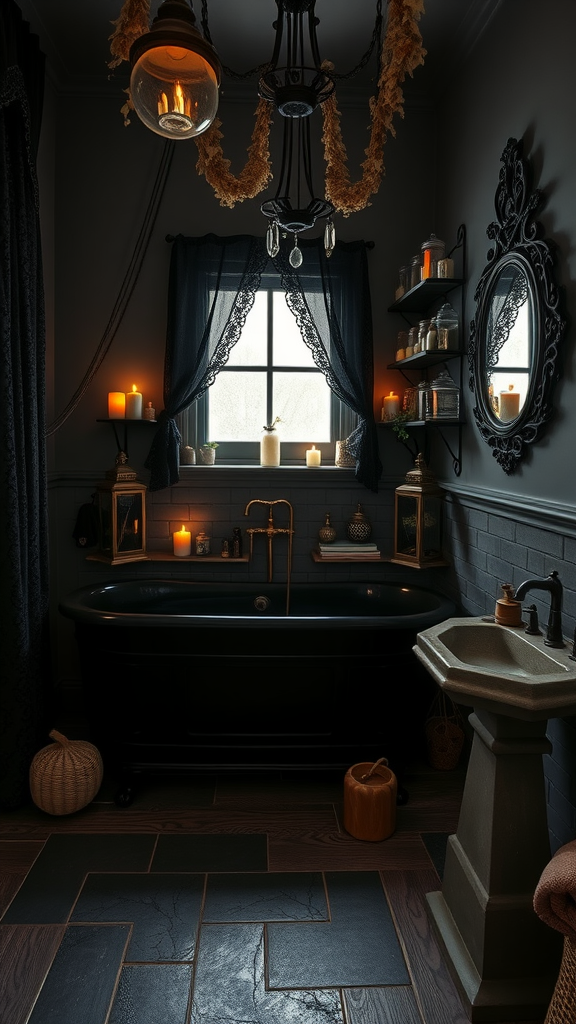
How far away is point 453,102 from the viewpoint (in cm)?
323

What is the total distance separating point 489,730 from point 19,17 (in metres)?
3.13

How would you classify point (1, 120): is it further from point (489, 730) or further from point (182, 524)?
point (489, 730)

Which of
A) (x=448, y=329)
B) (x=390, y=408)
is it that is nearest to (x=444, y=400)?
(x=448, y=329)

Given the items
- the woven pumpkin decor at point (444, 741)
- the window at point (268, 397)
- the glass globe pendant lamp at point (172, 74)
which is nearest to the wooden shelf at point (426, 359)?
the window at point (268, 397)

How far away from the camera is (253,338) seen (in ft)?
12.0

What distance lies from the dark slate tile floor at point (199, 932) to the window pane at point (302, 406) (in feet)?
6.86

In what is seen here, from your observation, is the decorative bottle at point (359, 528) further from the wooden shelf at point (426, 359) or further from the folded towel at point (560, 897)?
the folded towel at point (560, 897)

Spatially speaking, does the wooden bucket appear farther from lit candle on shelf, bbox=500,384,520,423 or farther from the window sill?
the window sill

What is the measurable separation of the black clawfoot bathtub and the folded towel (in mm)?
1326

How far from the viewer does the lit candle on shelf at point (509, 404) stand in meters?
2.44

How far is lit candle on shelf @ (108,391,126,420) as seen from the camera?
11.2ft

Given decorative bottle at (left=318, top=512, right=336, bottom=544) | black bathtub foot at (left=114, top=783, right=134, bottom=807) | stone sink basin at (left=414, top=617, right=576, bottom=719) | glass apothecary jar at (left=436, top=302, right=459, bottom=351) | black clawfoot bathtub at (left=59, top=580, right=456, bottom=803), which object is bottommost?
black bathtub foot at (left=114, top=783, right=134, bottom=807)

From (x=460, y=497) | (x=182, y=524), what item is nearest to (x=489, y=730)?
(x=460, y=497)

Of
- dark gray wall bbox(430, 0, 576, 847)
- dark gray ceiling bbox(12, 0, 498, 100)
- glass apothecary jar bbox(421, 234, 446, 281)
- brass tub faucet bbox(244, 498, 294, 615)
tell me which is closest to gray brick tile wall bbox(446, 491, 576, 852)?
dark gray wall bbox(430, 0, 576, 847)
